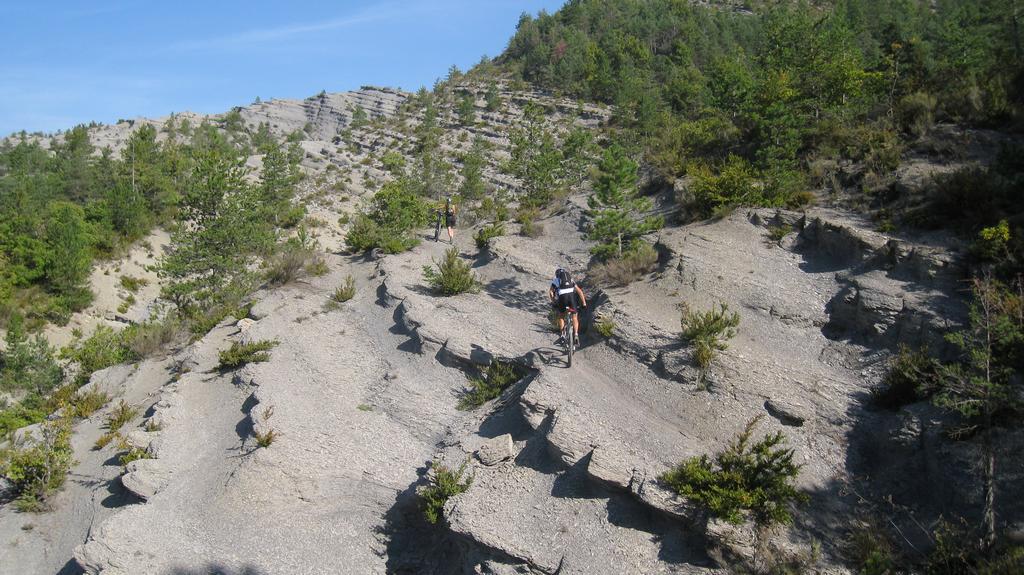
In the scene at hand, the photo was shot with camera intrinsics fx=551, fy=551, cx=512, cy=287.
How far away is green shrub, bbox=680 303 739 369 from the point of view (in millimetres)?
10094

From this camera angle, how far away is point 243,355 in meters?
13.5

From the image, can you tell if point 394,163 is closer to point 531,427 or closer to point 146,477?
point 146,477

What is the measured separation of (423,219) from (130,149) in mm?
28614

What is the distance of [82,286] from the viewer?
27.9 meters

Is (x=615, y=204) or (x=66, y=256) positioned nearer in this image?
(x=615, y=204)

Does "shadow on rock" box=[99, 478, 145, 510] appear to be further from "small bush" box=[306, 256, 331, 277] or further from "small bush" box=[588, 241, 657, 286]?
"small bush" box=[588, 241, 657, 286]

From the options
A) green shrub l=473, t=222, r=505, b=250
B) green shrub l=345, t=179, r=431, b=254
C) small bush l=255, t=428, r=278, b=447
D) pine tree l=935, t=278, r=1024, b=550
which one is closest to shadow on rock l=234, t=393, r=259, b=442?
small bush l=255, t=428, r=278, b=447

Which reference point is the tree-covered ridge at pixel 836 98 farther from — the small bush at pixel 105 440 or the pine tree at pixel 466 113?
the pine tree at pixel 466 113

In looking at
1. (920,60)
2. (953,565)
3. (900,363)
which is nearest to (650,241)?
(900,363)

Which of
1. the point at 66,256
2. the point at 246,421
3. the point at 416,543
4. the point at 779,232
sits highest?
the point at 66,256

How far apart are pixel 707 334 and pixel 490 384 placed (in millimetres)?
4532

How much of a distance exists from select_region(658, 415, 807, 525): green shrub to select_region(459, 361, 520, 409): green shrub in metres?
4.72

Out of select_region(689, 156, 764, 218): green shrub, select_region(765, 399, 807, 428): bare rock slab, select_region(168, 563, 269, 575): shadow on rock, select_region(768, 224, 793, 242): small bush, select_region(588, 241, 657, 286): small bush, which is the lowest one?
select_region(168, 563, 269, 575): shadow on rock

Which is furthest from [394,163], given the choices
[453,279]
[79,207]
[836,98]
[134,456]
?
[134,456]
